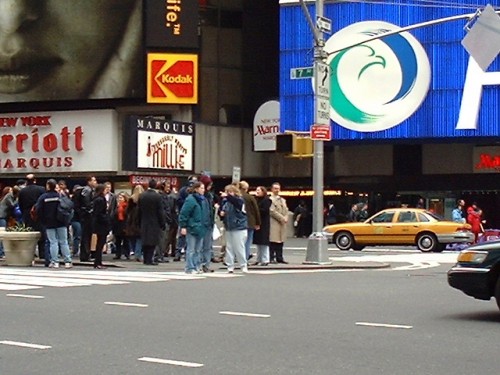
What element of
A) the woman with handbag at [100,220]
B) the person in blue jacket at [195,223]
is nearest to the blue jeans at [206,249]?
the person in blue jacket at [195,223]

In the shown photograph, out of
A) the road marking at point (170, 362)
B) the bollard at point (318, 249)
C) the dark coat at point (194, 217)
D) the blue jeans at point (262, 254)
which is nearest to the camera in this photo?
the road marking at point (170, 362)

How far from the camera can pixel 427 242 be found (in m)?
33.5

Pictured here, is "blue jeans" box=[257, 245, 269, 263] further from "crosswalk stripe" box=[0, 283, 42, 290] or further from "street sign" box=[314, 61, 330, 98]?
"crosswalk stripe" box=[0, 283, 42, 290]

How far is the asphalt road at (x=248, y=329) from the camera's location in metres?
9.29

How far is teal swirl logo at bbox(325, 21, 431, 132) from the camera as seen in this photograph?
46844 millimetres

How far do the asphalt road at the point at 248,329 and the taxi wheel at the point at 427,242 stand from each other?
52.3ft

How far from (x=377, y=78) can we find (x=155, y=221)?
88.8 ft

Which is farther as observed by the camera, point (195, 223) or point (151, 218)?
point (151, 218)

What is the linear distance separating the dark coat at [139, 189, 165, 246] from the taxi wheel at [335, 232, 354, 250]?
1438 centimetres

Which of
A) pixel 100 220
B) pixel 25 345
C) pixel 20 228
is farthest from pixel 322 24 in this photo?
pixel 25 345

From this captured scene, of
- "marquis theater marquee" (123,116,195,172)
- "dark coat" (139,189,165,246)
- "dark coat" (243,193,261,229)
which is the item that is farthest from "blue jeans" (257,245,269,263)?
"marquis theater marquee" (123,116,195,172)

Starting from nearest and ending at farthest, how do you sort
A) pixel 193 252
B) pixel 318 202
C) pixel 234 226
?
pixel 193 252
pixel 234 226
pixel 318 202

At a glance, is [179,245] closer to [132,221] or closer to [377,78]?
[132,221]

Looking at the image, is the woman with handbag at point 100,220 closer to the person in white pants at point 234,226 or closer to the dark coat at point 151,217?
the dark coat at point 151,217
